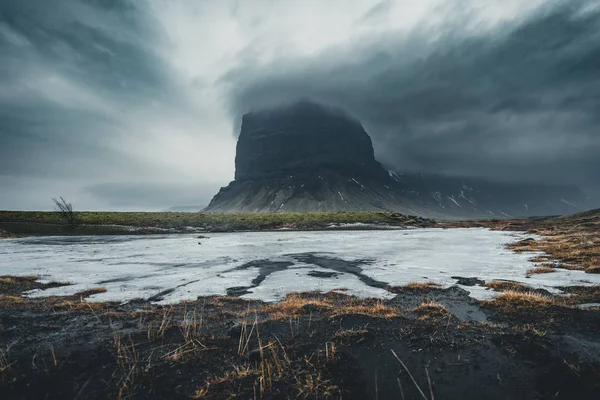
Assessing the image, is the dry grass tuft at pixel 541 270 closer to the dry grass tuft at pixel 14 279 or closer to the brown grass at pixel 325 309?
the brown grass at pixel 325 309

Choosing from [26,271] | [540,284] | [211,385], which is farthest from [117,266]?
[540,284]

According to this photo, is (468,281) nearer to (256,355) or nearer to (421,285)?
(421,285)

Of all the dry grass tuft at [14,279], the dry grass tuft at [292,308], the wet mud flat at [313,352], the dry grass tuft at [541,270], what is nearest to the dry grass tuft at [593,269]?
the dry grass tuft at [541,270]

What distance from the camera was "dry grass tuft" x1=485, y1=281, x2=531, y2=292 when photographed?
39.4 feet

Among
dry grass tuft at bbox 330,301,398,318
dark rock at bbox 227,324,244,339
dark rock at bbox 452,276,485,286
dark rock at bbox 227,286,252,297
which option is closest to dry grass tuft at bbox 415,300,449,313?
dry grass tuft at bbox 330,301,398,318

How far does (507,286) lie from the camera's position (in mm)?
12562

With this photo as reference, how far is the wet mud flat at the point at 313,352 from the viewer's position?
5.43 metres

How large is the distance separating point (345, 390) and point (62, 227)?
7990 centimetres

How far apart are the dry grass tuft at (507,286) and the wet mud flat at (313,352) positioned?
76.5 inches

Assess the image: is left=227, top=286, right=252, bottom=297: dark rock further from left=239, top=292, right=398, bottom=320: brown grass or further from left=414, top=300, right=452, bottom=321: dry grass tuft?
left=414, top=300, right=452, bottom=321: dry grass tuft

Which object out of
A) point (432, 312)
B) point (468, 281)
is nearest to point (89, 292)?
point (432, 312)

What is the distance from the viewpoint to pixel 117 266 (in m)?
20.5

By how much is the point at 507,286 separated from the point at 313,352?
10470 mm

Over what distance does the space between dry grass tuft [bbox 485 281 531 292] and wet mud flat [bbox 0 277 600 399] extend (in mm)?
1943
